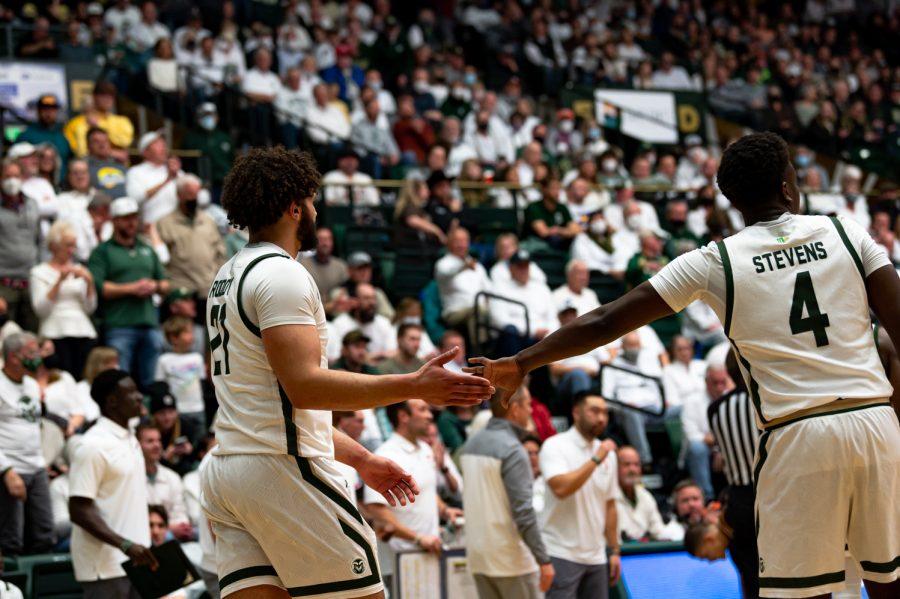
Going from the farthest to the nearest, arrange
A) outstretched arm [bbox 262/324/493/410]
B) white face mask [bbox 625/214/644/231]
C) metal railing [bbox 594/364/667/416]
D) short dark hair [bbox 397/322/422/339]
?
white face mask [bbox 625/214/644/231]
metal railing [bbox 594/364/667/416]
short dark hair [bbox 397/322/422/339]
outstretched arm [bbox 262/324/493/410]

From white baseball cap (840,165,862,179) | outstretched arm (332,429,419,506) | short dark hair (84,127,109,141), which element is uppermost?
short dark hair (84,127,109,141)

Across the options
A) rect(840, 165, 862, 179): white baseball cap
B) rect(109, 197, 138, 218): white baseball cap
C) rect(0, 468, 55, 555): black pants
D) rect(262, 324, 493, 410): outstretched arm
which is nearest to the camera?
rect(262, 324, 493, 410): outstretched arm

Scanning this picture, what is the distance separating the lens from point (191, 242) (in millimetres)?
12766

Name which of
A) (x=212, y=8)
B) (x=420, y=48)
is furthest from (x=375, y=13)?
(x=212, y=8)

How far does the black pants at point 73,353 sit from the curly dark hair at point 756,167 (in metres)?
7.91

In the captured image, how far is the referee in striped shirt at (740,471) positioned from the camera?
745 cm

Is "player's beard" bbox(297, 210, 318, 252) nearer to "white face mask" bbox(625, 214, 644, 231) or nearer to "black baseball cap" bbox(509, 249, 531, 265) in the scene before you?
"black baseball cap" bbox(509, 249, 531, 265)

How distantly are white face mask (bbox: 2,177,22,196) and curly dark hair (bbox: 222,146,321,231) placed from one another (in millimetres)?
8171

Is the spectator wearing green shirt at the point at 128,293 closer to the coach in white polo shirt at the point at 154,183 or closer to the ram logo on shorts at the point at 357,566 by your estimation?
the coach in white polo shirt at the point at 154,183

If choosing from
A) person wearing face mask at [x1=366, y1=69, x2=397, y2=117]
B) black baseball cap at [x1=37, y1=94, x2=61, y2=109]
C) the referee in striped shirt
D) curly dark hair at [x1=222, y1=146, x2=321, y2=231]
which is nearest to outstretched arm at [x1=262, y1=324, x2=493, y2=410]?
curly dark hair at [x1=222, y1=146, x2=321, y2=231]

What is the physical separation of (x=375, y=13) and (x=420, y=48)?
2076 mm

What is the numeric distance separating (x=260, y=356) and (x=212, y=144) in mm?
11972

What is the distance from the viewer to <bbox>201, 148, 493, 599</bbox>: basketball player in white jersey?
4270mm

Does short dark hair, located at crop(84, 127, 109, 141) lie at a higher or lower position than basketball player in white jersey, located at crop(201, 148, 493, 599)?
higher
